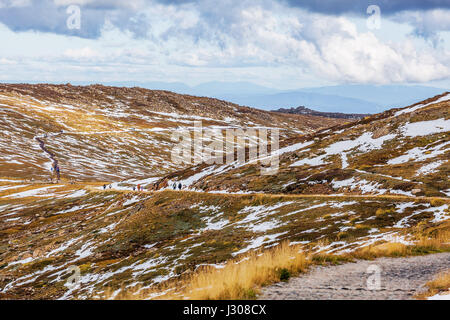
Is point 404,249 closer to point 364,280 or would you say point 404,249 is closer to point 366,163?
point 364,280

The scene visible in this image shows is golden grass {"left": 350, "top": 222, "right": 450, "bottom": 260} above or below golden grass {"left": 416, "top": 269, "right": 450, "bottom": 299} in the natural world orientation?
below

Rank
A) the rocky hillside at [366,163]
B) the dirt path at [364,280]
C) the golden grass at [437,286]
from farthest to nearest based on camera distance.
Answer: the rocky hillside at [366,163]
the dirt path at [364,280]
the golden grass at [437,286]

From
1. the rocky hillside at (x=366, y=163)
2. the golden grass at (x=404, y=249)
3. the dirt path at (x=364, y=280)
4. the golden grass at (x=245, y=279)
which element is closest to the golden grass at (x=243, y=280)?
the golden grass at (x=245, y=279)

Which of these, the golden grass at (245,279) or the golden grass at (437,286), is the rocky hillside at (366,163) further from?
the golden grass at (245,279)

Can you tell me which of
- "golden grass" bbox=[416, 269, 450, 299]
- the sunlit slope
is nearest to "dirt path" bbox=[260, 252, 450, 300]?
"golden grass" bbox=[416, 269, 450, 299]

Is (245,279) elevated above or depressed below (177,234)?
above

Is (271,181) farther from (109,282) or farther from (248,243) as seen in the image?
(109,282)

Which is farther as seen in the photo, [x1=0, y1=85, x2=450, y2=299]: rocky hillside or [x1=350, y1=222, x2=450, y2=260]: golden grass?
[x1=0, y1=85, x2=450, y2=299]: rocky hillside

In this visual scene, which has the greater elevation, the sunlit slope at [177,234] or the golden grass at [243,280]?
the golden grass at [243,280]

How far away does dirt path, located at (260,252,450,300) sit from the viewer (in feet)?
38.8

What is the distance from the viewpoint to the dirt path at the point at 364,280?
11.8 m

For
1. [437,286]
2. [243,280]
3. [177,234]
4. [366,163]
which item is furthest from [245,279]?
[366,163]

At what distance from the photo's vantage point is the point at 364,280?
13547 millimetres

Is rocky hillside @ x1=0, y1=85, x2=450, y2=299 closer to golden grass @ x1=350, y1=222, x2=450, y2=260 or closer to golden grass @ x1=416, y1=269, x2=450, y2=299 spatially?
golden grass @ x1=350, y1=222, x2=450, y2=260
